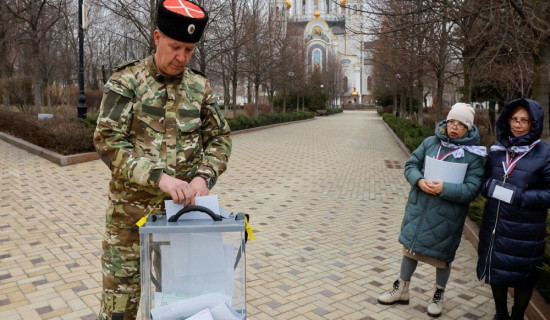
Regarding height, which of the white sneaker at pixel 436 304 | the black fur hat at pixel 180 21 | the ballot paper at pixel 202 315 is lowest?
the white sneaker at pixel 436 304

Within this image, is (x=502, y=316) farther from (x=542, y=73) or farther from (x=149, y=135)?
(x=542, y=73)

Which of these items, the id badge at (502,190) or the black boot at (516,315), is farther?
the black boot at (516,315)

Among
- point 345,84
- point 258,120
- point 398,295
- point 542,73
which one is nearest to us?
point 398,295

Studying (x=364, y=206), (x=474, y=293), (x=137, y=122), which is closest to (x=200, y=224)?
(x=137, y=122)

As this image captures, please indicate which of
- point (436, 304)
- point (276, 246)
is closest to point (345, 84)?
point (276, 246)

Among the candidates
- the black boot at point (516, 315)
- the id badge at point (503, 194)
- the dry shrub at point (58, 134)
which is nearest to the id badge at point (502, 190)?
the id badge at point (503, 194)

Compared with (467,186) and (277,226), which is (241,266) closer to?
(467,186)

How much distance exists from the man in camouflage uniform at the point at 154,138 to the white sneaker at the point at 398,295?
8.02 feet

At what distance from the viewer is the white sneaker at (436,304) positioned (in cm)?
379

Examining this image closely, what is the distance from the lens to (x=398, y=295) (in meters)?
4.00

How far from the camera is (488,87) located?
20.5m

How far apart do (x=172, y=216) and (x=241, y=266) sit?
365 millimetres

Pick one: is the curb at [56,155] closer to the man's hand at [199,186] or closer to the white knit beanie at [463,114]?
the white knit beanie at [463,114]

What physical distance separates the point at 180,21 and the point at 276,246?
4034mm
